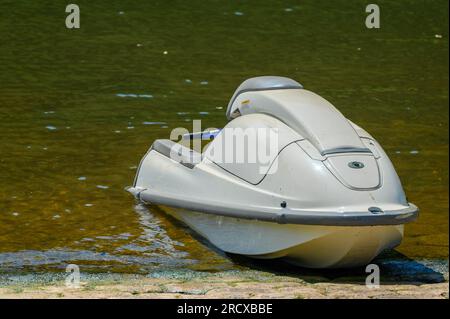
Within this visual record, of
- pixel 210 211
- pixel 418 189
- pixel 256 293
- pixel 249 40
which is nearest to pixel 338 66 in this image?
pixel 249 40

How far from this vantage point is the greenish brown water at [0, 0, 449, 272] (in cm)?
879

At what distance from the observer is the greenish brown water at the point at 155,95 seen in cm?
879

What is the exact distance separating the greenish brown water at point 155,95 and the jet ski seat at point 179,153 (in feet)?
1.61

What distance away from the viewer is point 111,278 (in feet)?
25.3

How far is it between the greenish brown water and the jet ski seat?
490 mm

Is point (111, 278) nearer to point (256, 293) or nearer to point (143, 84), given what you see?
point (256, 293)

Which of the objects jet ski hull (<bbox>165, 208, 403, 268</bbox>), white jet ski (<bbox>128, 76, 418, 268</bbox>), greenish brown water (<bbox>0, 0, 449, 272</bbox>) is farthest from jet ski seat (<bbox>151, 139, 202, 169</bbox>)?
jet ski hull (<bbox>165, 208, 403, 268</bbox>)

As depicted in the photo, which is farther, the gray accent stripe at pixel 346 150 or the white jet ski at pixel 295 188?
the gray accent stripe at pixel 346 150

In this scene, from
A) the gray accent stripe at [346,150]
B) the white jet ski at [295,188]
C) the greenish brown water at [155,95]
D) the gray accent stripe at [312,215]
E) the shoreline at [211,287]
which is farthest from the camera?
the greenish brown water at [155,95]

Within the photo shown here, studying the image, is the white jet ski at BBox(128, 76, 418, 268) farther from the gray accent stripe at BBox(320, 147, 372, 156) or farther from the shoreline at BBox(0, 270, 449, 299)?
the shoreline at BBox(0, 270, 449, 299)

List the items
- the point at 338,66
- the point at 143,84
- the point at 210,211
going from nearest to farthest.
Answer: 1. the point at 210,211
2. the point at 143,84
3. the point at 338,66

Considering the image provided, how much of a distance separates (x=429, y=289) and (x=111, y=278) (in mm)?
2073

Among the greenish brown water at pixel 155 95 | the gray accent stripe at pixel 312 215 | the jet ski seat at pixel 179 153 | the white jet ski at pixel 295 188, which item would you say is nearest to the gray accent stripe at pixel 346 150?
the white jet ski at pixel 295 188

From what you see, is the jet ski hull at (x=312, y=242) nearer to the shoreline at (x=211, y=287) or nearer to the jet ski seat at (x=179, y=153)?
the shoreline at (x=211, y=287)
